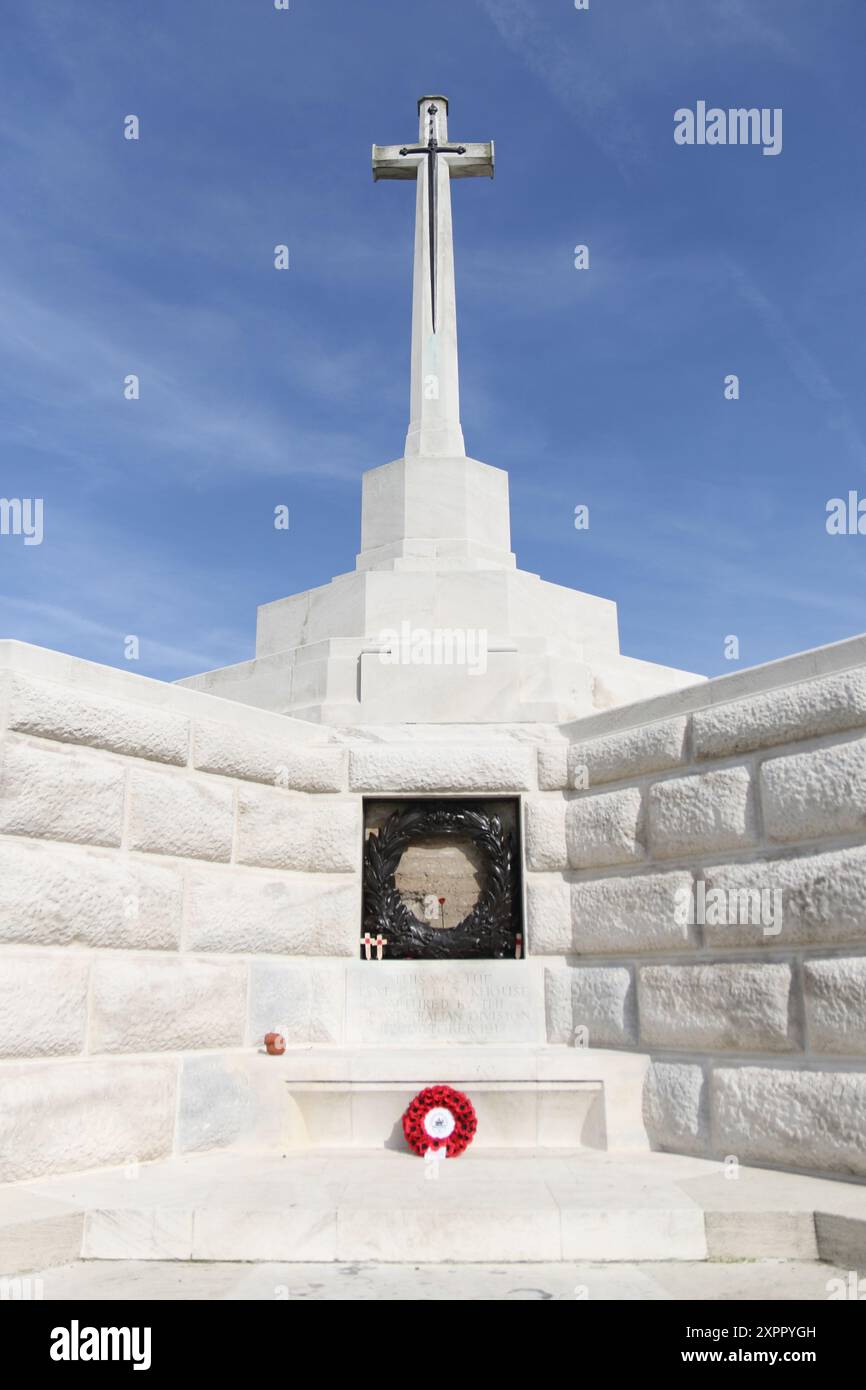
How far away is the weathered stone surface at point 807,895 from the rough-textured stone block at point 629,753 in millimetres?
934

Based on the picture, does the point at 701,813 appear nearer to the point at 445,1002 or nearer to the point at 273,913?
the point at 445,1002

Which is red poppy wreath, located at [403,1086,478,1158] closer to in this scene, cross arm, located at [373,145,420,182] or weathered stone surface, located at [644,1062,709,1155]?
weathered stone surface, located at [644,1062,709,1155]

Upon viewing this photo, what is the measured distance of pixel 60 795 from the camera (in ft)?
20.7

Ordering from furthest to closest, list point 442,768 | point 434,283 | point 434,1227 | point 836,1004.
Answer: point 434,283 < point 442,768 < point 836,1004 < point 434,1227

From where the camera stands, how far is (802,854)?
635cm

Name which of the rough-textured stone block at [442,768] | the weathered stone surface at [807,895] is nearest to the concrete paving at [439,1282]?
the weathered stone surface at [807,895]

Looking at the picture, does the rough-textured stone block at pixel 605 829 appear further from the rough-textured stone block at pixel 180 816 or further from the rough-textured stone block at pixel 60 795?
the rough-textured stone block at pixel 60 795

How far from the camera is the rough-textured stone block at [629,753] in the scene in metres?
7.28

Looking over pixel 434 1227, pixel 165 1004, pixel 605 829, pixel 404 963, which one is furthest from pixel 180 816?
pixel 434 1227

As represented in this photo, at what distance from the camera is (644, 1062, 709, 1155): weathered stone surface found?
6.63m

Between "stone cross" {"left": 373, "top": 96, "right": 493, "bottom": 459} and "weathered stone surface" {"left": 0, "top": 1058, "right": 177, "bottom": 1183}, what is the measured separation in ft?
20.5

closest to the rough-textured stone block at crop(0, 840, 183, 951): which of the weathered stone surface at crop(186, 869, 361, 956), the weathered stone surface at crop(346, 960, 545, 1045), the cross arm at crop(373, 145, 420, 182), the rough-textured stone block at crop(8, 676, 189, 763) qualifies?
the weathered stone surface at crop(186, 869, 361, 956)

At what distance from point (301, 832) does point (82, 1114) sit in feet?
8.38
